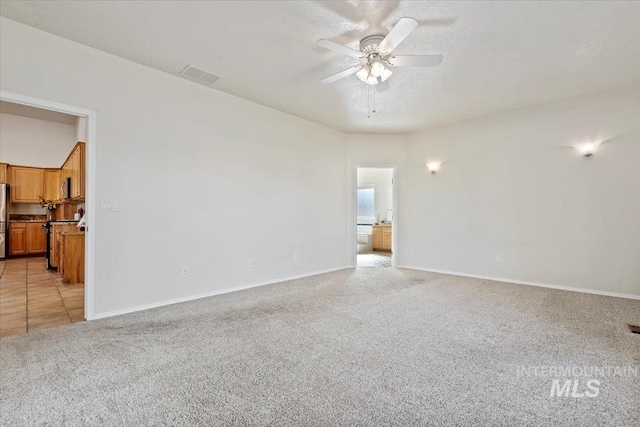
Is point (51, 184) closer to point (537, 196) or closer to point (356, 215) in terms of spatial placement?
point (356, 215)

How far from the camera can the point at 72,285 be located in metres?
4.52

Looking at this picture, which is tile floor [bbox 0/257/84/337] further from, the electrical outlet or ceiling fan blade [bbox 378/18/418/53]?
ceiling fan blade [bbox 378/18/418/53]

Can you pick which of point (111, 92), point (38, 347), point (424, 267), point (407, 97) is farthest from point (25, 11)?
point (424, 267)

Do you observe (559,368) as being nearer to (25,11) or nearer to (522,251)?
(522,251)

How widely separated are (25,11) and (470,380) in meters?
4.41

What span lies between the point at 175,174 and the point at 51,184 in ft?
19.3

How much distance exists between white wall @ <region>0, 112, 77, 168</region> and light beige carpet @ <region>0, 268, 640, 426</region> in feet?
20.6

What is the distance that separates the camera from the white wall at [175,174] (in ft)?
9.63

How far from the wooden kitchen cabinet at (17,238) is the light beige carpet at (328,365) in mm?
6106

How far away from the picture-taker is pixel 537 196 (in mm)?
4492

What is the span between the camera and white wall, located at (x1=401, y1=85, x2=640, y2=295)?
386 centimetres

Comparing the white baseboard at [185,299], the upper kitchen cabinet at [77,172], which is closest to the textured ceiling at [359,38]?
the upper kitchen cabinet at [77,172]

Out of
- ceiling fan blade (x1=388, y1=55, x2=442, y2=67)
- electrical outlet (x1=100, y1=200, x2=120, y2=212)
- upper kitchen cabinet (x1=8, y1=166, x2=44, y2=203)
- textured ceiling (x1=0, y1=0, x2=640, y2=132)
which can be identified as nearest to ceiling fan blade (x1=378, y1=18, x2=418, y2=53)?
ceiling fan blade (x1=388, y1=55, x2=442, y2=67)

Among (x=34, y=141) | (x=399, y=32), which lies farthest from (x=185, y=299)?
(x=34, y=141)
